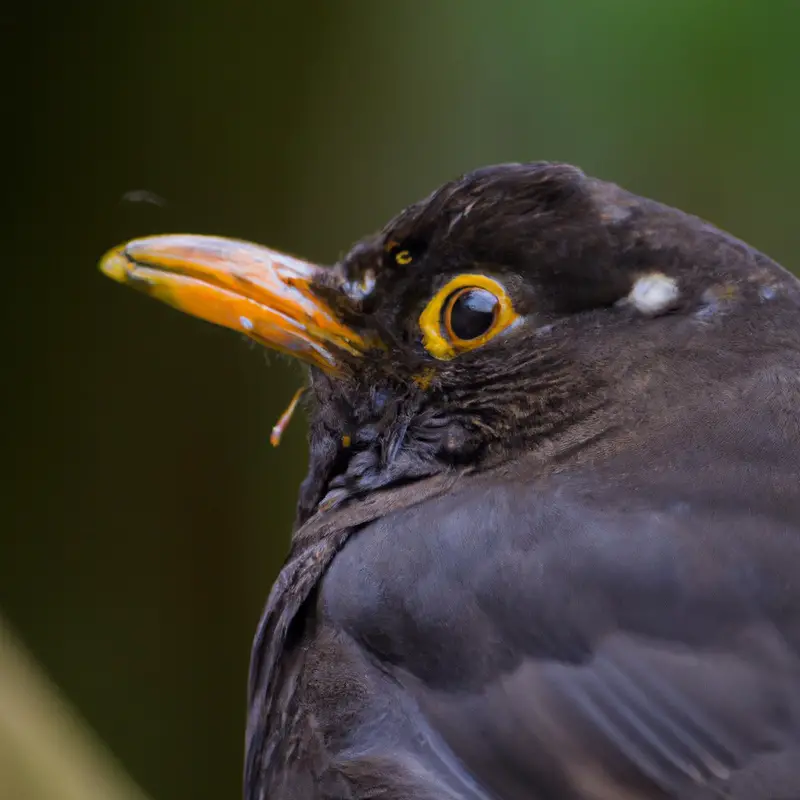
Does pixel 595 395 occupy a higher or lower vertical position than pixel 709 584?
higher

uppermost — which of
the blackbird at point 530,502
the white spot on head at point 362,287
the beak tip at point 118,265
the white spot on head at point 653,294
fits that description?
the beak tip at point 118,265

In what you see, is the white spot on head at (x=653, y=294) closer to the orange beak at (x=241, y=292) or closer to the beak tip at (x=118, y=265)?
the orange beak at (x=241, y=292)

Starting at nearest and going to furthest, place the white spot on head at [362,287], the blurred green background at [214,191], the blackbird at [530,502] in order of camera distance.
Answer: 1. the blackbird at [530,502]
2. the white spot on head at [362,287]
3. the blurred green background at [214,191]

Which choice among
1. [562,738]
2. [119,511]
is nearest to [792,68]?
[119,511]

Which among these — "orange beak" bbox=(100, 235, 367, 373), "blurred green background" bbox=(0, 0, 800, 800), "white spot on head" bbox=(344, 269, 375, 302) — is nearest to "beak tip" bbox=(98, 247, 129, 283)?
"orange beak" bbox=(100, 235, 367, 373)

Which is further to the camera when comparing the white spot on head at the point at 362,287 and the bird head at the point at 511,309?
the white spot on head at the point at 362,287

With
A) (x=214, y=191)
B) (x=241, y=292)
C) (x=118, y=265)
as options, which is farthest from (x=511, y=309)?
(x=214, y=191)

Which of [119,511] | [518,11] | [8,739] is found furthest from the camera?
[518,11]

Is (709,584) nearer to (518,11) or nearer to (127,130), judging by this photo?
(127,130)

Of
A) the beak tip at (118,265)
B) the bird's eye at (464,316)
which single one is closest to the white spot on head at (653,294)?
the bird's eye at (464,316)
